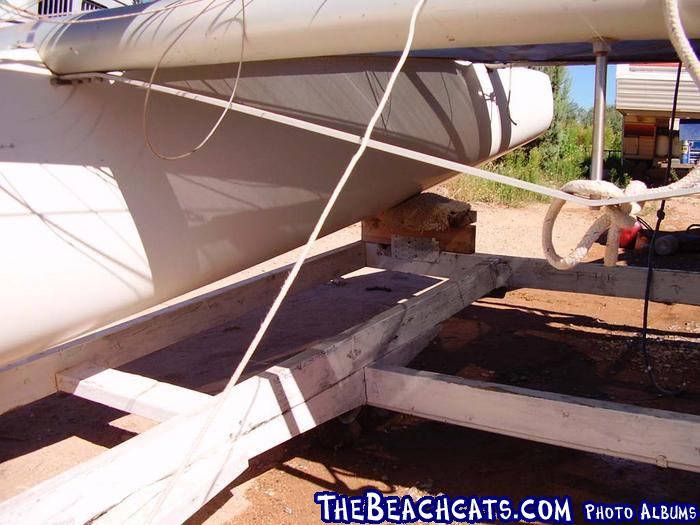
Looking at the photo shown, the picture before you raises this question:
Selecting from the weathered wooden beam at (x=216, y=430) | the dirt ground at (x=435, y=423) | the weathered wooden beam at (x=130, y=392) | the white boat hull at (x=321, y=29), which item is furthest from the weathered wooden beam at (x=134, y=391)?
the white boat hull at (x=321, y=29)

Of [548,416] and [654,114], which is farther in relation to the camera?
[654,114]

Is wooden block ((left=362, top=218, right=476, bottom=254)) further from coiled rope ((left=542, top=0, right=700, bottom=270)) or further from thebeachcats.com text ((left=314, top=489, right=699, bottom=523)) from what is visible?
coiled rope ((left=542, top=0, right=700, bottom=270))

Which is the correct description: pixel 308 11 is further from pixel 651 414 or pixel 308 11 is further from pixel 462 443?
pixel 462 443

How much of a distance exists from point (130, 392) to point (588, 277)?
2.29 metres

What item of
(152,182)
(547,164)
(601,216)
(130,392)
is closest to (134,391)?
(130,392)

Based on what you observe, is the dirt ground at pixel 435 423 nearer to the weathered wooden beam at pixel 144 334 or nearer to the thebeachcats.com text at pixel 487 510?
the thebeachcats.com text at pixel 487 510

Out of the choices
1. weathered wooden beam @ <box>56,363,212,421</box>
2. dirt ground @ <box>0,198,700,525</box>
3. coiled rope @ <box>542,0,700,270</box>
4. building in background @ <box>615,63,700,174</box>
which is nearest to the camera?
coiled rope @ <box>542,0,700,270</box>

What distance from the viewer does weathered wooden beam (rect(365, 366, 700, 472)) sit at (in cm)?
182

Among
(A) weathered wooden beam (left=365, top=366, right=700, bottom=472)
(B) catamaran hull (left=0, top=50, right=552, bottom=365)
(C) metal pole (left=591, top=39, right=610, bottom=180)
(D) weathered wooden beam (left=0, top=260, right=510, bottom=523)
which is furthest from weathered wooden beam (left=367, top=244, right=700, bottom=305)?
(C) metal pole (left=591, top=39, right=610, bottom=180)

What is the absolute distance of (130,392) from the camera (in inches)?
85.5

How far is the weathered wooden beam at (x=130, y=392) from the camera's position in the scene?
6.59ft

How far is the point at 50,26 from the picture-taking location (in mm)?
Answer: 2047

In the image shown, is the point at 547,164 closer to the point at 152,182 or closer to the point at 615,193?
the point at 152,182

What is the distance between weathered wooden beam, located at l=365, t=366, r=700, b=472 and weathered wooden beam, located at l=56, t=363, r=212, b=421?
642mm
